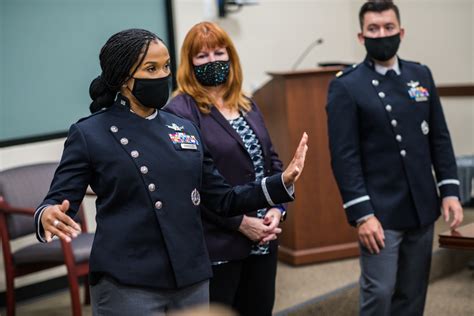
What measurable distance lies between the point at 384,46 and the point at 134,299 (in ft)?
4.49

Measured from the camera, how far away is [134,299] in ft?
6.11

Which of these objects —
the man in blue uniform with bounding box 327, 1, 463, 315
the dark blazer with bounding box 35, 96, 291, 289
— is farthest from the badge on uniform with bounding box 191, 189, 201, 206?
the man in blue uniform with bounding box 327, 1, 463, 315

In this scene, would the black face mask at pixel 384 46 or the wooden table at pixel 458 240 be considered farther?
the black face mask at pixel 384 46

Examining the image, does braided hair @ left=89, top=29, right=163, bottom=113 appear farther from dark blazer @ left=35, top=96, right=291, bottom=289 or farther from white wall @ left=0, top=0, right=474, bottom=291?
white wall @ left=0, top=0, right=474, bottom=291

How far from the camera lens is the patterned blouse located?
253cm

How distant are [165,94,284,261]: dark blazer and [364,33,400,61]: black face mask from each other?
62cm

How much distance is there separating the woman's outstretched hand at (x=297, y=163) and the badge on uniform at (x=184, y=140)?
0.84 feet

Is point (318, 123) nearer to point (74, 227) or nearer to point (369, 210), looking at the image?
point (369, 210)

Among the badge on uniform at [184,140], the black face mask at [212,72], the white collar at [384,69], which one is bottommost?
the badge on uniform at [184,140]

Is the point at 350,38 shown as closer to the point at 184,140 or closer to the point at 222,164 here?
the point at 222,164

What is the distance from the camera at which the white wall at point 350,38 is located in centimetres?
574

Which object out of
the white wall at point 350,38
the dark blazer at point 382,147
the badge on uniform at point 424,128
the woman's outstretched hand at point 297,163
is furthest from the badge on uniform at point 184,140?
the white wall at point 350,38

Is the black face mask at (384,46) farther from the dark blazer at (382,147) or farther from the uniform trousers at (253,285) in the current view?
the uniform trousers at (253,285)

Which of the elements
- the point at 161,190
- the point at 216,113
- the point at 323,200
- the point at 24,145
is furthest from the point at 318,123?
the point at 161,190
